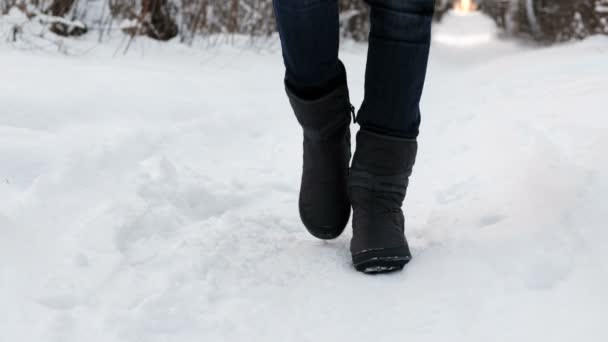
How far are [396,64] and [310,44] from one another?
0.17 metres

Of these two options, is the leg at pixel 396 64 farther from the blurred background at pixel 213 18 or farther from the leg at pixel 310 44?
the blurred background at pixel 213 18

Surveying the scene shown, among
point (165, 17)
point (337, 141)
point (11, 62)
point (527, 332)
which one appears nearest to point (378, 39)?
point (337, 141)

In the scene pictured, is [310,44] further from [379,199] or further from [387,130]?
[379,199]

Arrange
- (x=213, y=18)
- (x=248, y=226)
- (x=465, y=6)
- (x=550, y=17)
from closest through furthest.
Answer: (x=248, y=226)
(x=213, y=18)
(x=550, y=17)
(x=465, y=6)

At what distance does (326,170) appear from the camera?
1636mm

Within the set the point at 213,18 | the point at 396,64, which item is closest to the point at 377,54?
the point at 396,64

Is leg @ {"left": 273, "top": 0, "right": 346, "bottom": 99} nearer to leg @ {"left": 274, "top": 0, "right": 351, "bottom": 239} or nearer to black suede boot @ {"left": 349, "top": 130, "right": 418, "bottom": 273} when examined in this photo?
leg @ {"left": 274, "top": 0, "right": 351, "bottom": 239}

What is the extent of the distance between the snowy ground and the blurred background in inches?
53.4

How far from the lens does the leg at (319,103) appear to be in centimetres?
146

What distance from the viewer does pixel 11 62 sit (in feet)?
8.46

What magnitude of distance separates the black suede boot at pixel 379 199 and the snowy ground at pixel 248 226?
40mm

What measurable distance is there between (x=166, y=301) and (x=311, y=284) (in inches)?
11.5

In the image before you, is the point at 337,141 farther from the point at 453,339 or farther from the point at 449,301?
the point at 453,339

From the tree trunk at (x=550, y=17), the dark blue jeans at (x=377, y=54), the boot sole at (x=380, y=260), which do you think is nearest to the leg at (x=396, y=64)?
the dark blue jeans at (x=377, y=54)
